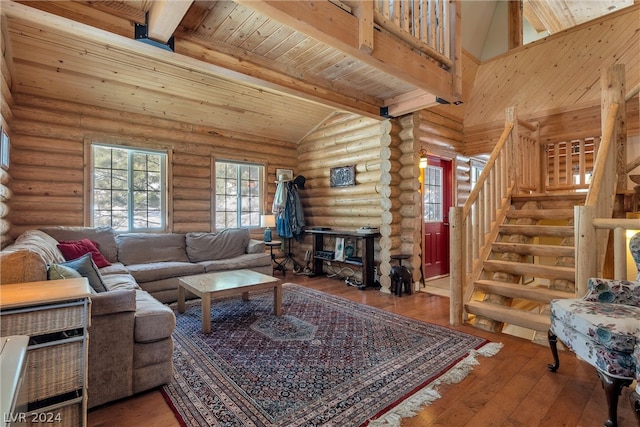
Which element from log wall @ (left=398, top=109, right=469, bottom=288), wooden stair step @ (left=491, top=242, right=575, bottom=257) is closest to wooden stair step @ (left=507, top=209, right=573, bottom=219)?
wooden stair step @ (left=491, top=242, right=575, bottom=257)

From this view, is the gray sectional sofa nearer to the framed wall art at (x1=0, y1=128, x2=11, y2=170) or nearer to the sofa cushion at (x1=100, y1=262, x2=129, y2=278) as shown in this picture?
the sofa cushion at (x1=100, y1=262, x2=129, y2=278)

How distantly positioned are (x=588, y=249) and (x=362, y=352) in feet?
6.42

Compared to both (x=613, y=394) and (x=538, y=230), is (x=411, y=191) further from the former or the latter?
(x=613, y=394)

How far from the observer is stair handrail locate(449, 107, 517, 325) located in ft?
10.9

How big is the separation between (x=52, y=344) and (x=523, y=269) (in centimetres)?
379

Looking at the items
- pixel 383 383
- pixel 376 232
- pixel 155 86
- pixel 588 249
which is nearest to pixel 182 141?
pixel 155 86

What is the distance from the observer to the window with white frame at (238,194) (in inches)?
229

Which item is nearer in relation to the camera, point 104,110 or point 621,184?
point 621,184

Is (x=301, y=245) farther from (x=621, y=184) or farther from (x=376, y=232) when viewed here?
(x=621, y=184)

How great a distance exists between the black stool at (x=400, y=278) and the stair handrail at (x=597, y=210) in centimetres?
214

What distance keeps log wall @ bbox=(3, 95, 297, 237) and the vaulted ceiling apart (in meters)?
0.18

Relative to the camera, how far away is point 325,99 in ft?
13.3

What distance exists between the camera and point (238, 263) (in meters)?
4.74

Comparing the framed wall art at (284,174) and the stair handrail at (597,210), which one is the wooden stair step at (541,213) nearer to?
the stair handrail at (597,210)
